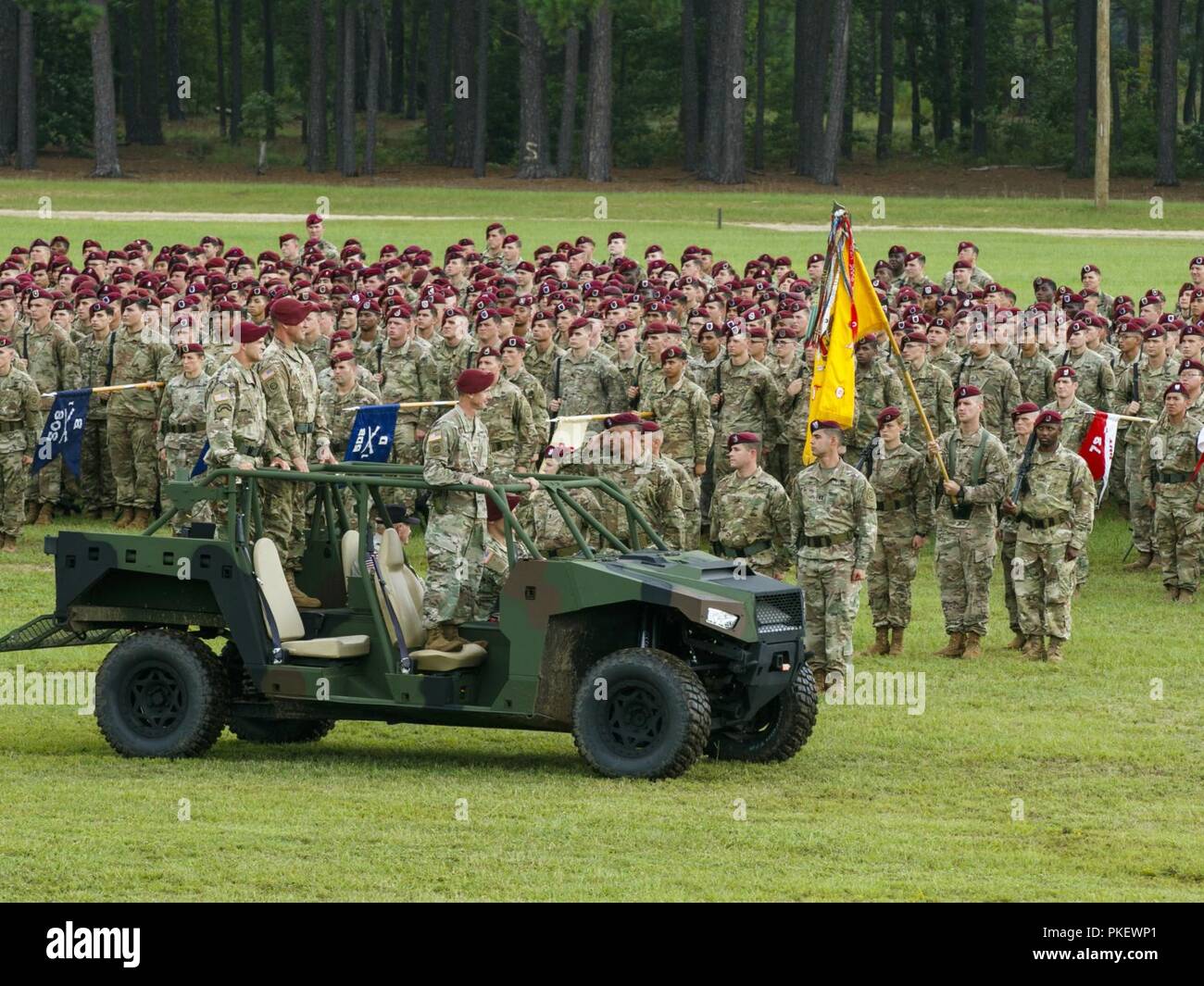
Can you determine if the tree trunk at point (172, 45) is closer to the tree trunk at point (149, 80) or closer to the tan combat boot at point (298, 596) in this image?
the tree trunk at point (149, 80)

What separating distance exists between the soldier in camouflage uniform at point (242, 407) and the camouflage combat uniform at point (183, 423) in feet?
19.8

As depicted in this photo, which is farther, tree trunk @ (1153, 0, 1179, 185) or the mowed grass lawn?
tree trunk @ (1153, 0, 1179, 185)

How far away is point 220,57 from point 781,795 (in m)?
76.2

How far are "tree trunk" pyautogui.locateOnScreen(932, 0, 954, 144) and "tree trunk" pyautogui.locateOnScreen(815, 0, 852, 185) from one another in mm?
15813

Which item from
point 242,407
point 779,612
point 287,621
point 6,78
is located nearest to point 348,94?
point 6,78

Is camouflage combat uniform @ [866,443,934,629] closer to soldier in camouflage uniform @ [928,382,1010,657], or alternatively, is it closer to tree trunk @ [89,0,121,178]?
soldier in camouflage uniform @ [928,382,1010,657]

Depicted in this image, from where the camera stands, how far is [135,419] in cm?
2145

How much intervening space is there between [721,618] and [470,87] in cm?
5935

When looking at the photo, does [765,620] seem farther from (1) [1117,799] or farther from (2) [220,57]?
(2) [220,57]

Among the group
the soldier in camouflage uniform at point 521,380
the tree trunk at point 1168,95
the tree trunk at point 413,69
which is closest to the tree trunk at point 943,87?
the tree trunk at point 1168,95

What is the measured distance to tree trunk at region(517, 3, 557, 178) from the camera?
6344 cm

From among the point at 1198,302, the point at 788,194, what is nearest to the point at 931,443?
the point at 1198,302

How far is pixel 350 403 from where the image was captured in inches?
760

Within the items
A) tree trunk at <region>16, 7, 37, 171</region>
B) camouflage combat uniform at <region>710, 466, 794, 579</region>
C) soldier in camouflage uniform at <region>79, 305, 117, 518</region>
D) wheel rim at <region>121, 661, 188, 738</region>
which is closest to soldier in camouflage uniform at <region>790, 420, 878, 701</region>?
camouflage combat uniform at <region>710, 466, 794, 579</region>
